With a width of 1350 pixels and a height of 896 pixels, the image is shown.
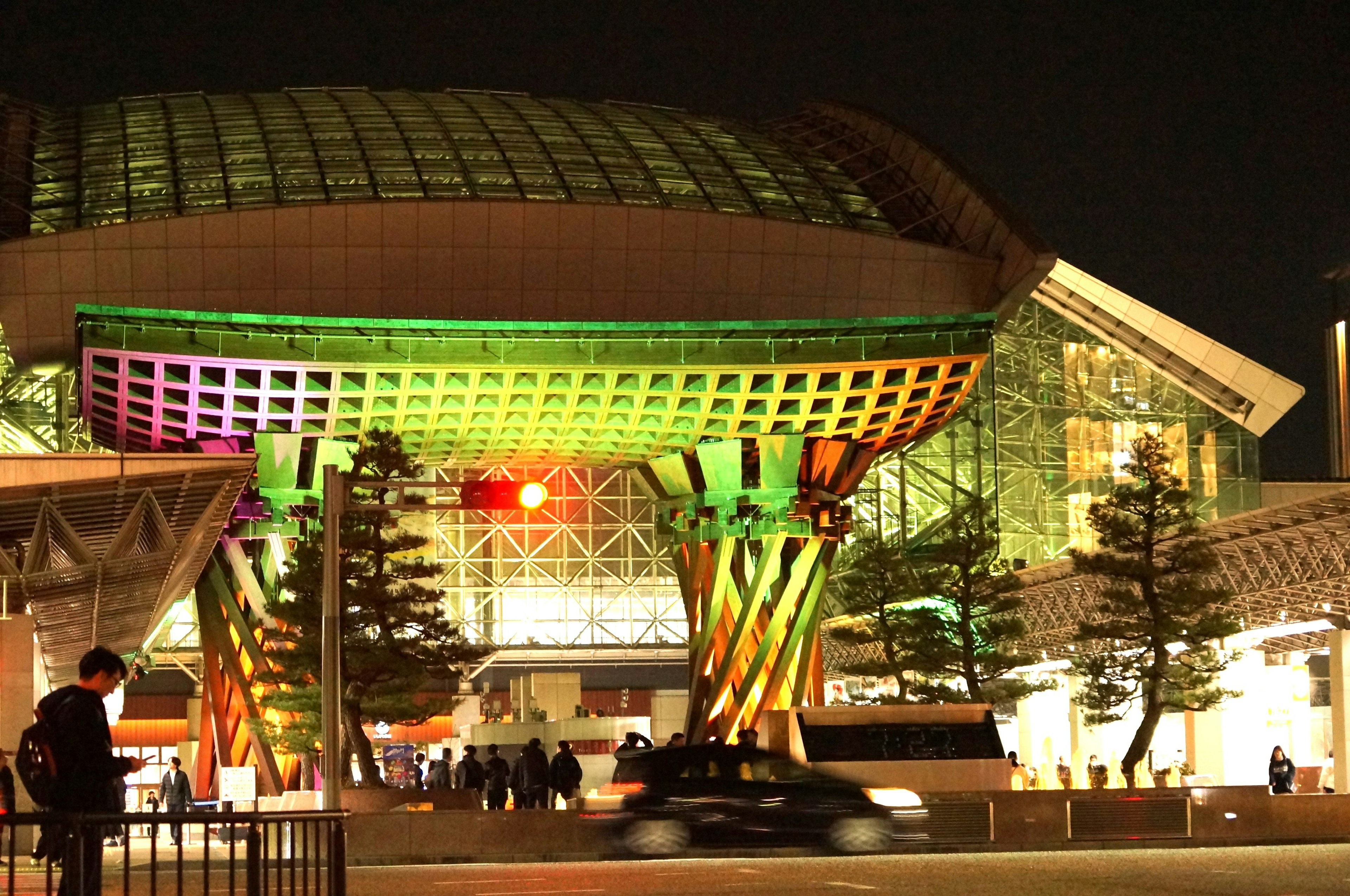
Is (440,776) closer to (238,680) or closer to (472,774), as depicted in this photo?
(472,774)

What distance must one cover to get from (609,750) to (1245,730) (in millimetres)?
18271

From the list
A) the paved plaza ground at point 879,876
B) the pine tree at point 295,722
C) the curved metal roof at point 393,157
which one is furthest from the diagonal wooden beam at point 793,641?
the paved plaza ground at point 879,876

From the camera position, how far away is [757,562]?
56.2 metres

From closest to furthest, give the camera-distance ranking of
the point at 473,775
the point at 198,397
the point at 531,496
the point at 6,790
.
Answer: the point at 6,790, the point at 531,496, the point at 473,775, the point at 198,397

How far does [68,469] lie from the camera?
84.5 feet

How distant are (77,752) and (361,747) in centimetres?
2925

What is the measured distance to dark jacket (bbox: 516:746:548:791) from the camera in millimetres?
36562

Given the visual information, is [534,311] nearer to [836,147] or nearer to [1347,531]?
[836,147]

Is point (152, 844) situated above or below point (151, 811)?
above

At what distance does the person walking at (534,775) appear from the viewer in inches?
1439

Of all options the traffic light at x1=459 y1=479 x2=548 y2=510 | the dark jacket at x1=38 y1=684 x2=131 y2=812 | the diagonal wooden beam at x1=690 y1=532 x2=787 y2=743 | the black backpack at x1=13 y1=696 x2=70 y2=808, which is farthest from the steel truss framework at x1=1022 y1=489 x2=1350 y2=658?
the black backpack at x1=13 y1=696 x2=70 y2=808

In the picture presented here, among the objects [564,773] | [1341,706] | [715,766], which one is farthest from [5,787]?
[1341,706]

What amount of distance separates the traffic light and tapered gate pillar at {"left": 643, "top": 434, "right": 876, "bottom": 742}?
29.0 m

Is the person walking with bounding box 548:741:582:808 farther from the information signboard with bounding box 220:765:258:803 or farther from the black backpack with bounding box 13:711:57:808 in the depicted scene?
the black backpack with bounding box 13:711:57:808
